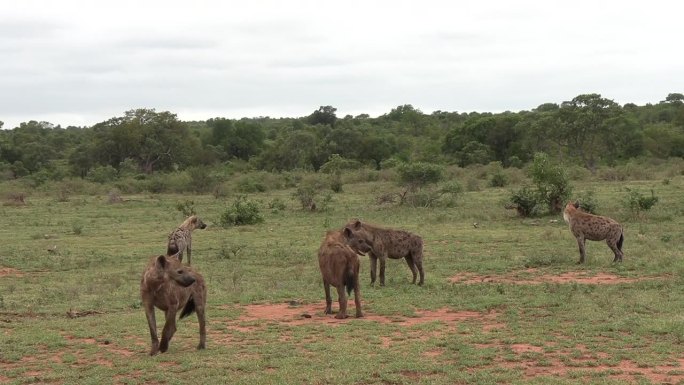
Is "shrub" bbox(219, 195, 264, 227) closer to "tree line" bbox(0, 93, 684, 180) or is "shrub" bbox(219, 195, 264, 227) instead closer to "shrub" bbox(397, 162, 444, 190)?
"shrub" bbox(397, 162, 444, 190)

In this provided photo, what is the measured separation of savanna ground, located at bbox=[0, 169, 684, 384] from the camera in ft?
27.7

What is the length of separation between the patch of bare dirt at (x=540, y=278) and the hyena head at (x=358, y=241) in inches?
88.0

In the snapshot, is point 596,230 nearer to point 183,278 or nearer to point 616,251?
point 616,251

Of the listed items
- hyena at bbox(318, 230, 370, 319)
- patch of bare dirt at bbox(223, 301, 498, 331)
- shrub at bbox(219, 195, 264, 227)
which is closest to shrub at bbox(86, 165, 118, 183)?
shrub at bbox(219, 195, 264, 227)

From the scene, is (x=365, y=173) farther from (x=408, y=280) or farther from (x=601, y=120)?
(x=408, y=280)

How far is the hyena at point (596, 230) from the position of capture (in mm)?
16156

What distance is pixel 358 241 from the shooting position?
1350 cm

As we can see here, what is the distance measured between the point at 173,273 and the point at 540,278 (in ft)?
27.8

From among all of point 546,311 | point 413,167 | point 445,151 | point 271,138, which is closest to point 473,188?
point 413,167

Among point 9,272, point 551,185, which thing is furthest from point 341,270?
point 551,185

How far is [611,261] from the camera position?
16.4 meters

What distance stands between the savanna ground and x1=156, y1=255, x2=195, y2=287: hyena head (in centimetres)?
95

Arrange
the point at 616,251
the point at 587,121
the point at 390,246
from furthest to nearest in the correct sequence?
the point at 587,121, the point at 616,251, the point at 390,246

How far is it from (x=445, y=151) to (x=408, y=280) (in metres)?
45.3
